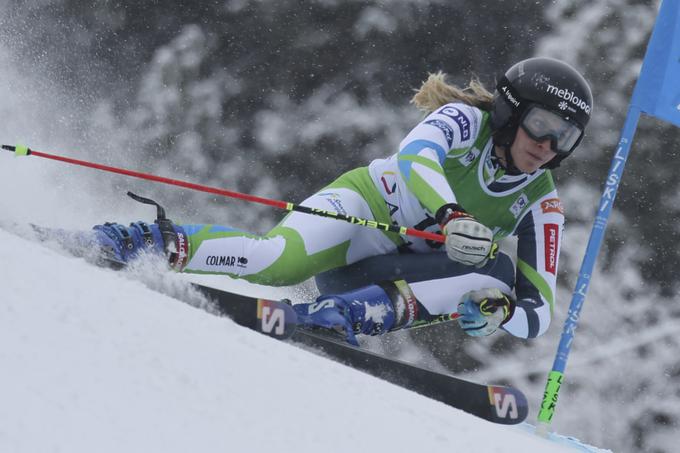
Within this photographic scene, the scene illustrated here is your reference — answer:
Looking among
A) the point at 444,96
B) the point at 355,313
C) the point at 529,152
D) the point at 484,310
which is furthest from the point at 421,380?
the point at 444,96

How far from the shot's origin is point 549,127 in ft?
10.6

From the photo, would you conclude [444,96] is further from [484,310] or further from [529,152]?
[484,310]

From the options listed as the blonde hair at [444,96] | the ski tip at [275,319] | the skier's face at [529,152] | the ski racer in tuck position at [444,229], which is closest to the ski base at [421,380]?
the ski tip at [275,319]

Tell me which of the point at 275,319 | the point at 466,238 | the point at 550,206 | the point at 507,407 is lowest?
the point at 507,407

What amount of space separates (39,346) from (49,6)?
9.07m

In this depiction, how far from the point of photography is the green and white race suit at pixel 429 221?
3143 millimetres

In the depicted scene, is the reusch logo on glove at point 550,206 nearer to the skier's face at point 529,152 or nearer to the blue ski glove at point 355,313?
the skier's face at point 529,152

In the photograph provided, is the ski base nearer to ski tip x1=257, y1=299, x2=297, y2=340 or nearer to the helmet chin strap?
ski tip x1=257, y1=299, x2=297, y2=340

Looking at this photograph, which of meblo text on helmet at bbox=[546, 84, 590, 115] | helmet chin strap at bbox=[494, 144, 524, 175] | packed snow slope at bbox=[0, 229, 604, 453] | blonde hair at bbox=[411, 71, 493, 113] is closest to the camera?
packed snow slope at bbox=[0, 229, 604, 453]

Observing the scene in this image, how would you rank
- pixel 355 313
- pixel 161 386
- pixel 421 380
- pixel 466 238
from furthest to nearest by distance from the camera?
pixel 355 313
pixel 466 238
pixel 421 380
pixel 161 386

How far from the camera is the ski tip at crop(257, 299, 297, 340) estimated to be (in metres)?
2.46

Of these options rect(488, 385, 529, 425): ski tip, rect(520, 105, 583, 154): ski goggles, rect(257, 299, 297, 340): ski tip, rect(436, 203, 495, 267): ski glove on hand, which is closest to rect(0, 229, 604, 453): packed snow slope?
rect(257, 299, 297, 340): ski tip

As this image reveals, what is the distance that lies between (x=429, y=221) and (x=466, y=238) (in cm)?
58

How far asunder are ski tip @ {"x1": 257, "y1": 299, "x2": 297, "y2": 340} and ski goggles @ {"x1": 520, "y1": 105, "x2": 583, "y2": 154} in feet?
4.01
